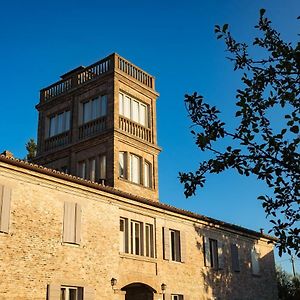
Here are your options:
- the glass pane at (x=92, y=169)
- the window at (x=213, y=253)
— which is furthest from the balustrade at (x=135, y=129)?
the window at (x=213, y=253)

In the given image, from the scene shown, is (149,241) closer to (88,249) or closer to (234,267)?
(88,249)

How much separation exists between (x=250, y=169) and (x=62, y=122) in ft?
71.5

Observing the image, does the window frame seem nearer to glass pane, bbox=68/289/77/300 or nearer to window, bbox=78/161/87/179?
window, bbox=78/161/87/179

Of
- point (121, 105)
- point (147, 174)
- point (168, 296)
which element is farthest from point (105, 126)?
point (168, 296)

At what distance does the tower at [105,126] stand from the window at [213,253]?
12.6 feet

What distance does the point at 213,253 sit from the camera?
25391mm

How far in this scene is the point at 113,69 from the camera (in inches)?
1032

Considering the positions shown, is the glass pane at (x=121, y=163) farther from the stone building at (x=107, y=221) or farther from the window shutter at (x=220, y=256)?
the window shutter at (x=220, y=256)

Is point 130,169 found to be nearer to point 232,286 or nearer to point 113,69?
point 113,69

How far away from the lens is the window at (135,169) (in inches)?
1003

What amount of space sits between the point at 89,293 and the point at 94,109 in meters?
12.1

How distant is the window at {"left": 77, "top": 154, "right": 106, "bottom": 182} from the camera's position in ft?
81.8

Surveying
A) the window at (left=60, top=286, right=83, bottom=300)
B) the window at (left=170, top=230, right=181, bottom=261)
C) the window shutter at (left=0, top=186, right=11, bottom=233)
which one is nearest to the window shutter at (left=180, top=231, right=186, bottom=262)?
the window at (left=170, top=230, right=181, bottom=261)

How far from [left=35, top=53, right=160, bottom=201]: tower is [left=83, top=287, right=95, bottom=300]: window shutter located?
716 cm
